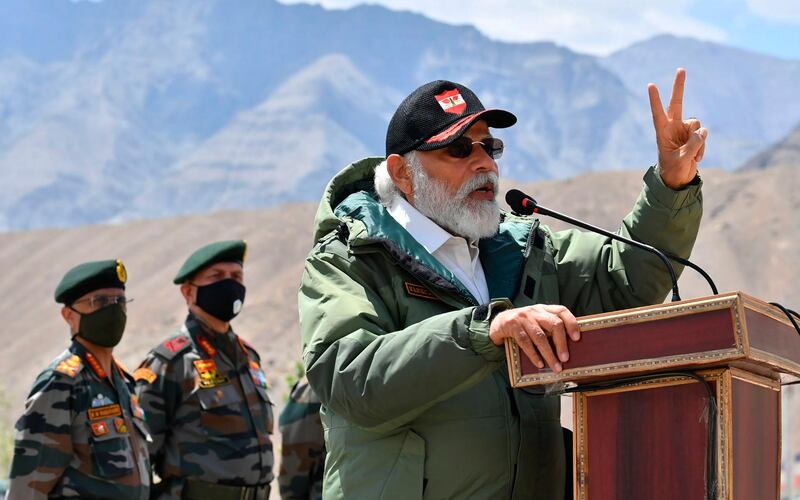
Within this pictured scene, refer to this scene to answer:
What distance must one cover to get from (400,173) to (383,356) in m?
0.88

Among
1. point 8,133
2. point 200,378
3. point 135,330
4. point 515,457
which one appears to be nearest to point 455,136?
point 515,457

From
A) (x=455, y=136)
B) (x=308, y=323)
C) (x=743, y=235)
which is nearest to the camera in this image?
(x=308, y=323)

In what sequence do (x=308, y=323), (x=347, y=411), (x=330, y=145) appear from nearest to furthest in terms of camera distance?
(x=347, y=411)
(x=308, y=323)
(x=330, y=145)

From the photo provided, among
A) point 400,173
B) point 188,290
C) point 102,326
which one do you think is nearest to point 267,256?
point 188,290

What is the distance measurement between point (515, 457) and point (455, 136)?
2.89 feet

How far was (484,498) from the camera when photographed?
10.1ft

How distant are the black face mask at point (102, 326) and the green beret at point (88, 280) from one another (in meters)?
0.13

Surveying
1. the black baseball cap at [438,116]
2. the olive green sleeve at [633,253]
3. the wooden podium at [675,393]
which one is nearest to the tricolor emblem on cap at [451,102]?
the black baseball cap at [438,116]

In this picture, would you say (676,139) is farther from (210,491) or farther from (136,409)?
(210,491)

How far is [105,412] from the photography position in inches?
230

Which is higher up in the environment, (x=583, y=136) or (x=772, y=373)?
(x=583, y=136)

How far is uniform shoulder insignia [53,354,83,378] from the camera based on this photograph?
5.78 m

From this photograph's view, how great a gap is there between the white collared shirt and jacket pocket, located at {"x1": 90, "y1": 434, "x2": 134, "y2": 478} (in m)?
2.68

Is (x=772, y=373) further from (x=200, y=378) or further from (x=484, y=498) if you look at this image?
(x=200, y=378)
